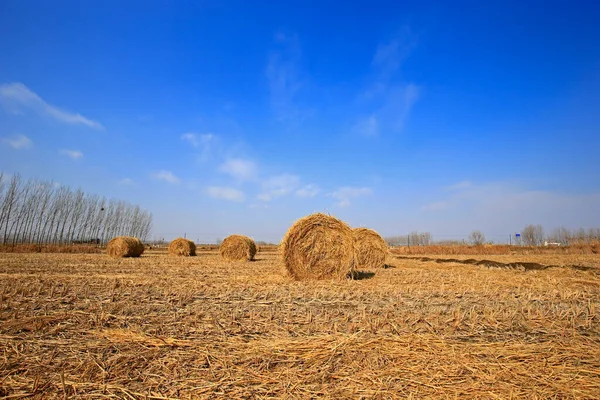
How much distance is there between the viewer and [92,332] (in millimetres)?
4203

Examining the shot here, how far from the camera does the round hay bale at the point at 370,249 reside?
16.2m

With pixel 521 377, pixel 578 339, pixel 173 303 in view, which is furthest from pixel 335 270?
pixel 521 377

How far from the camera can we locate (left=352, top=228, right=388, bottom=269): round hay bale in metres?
16.2

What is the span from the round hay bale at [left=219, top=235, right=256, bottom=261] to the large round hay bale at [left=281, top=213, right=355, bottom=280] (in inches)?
399

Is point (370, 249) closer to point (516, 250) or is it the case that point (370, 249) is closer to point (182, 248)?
point (182, 248)

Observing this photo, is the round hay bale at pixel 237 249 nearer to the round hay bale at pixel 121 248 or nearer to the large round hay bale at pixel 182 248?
the round hay bale at pixel 121 248

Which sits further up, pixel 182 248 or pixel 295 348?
pixel 182 248

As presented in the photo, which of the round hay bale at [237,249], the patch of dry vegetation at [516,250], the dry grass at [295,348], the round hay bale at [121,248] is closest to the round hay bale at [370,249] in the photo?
the round hay bale at [237,249]

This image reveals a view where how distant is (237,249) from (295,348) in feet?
56.2

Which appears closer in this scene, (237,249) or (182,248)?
(237,249)

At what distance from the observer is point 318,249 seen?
10531mm

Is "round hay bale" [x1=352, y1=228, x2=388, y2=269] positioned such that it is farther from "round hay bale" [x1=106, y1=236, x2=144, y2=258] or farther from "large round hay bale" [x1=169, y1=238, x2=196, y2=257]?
"round hay bale" [x1=106, y1=236, x2=144, y2=258]

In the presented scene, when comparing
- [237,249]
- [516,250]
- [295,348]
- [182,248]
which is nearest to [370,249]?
[237,249]

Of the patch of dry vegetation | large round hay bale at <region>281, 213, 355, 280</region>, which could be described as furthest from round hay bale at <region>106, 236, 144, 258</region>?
the patch of dry vegetation
